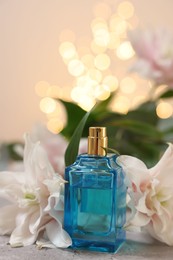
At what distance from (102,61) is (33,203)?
1.07m

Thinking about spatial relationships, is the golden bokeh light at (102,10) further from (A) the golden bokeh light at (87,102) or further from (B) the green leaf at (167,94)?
(B) the green leaf at (167,94)

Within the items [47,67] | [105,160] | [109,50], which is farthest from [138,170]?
[47,67]

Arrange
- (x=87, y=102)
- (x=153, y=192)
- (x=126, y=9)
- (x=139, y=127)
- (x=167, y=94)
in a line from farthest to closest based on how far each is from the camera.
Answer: (x=126, y=9) → (x=87, y=102) → (x=167, y=94) → (x=139, y=127) → (x=153, y=192)

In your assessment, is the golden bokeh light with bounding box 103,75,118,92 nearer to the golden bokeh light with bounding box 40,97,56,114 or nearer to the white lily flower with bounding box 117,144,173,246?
the golden bokeh light with bounding box 40,97,56,114

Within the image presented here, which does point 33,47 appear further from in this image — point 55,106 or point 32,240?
point 32,240

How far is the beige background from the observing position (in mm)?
1597

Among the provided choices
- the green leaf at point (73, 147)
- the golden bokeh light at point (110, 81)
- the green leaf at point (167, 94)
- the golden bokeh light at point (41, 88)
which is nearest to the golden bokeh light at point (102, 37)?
the golden bokeh light at point (110, 81)

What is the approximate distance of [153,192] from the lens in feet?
1.61

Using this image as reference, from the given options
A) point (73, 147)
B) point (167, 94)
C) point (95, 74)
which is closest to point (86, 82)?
point (95, 74)

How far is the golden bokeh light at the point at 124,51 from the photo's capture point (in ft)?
4.79

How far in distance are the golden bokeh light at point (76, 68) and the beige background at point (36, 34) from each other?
36 millimetres

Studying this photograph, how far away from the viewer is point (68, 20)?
1608 millimetres

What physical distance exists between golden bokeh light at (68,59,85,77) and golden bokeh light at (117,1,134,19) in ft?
0.75

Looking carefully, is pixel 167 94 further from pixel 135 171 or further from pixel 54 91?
pixel 54 91
